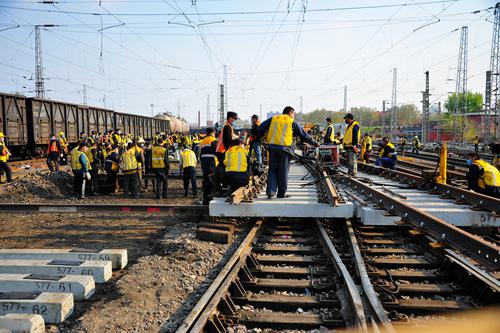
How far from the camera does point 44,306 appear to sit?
354cm

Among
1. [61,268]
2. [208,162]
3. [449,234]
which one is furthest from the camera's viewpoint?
[208,162]

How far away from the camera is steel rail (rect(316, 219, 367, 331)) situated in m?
3.13

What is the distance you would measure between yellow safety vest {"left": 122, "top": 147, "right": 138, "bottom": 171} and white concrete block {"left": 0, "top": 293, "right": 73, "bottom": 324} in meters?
8.60

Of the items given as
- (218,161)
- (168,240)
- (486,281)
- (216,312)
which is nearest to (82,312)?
(216,312)

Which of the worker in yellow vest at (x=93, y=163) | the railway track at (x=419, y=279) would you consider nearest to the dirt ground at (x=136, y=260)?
the railway track at (x=419, y=279)

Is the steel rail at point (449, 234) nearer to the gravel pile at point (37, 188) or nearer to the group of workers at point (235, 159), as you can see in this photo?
the group of workers at point (235, 159)

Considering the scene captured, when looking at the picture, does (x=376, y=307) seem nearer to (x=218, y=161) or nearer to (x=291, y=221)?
(x=291, y=221)

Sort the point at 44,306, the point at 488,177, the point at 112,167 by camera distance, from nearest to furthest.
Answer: the point at 44,306, the point at 488,177, the point at 112,167

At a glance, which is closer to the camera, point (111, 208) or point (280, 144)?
point (111, 208)

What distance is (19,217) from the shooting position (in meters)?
9.30

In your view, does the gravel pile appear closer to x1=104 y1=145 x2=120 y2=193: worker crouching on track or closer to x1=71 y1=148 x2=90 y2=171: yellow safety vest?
x1=71 y1=148 x2=90 y2=171: yellow safety vest

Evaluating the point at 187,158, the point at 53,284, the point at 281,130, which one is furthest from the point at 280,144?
the point at 187,158

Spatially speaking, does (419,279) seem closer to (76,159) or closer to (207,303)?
(207,303)

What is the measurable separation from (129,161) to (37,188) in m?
3.48
